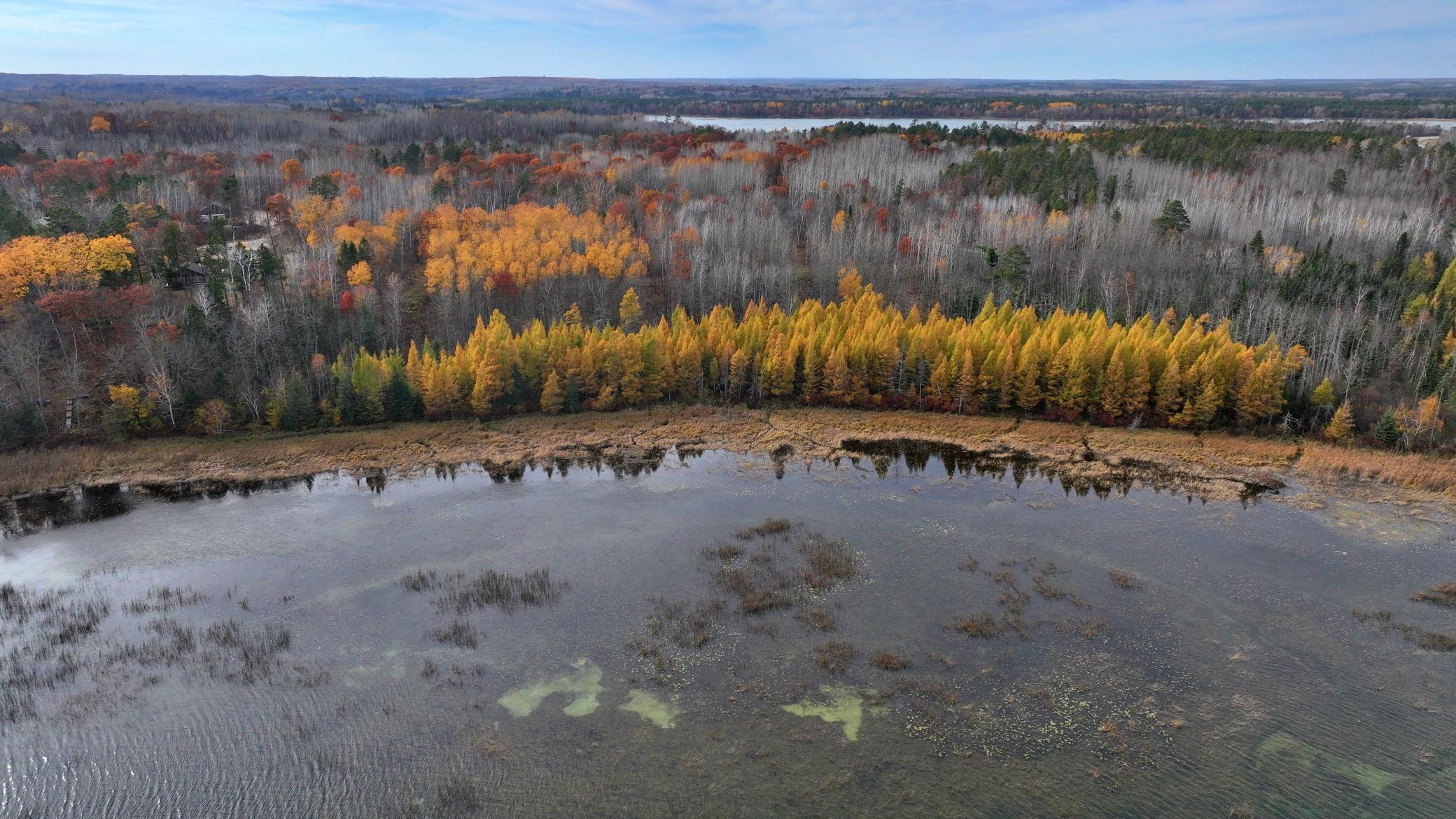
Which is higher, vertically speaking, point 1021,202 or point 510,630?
point 1021,202

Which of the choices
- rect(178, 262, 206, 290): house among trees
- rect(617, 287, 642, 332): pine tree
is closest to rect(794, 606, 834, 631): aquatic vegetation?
rect(617, 287, 642, 332): pine tree

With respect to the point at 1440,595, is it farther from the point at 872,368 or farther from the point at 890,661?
the point at 872,368

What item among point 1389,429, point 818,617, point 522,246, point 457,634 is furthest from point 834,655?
point 522,246

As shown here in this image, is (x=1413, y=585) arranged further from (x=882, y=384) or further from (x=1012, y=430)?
(x=882, y=384)

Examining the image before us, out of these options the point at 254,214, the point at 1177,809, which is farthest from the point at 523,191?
the point at 1177,809

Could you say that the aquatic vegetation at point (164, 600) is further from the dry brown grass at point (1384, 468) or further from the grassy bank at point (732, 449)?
the dry brown grass at point (1384, 468)

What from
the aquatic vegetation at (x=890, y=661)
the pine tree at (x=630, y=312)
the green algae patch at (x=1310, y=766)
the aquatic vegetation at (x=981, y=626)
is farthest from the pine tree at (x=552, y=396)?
the green algae patch at (x=1310, y=766)
